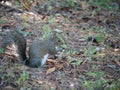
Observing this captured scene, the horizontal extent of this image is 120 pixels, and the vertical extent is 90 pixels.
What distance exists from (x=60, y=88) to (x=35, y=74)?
392mm

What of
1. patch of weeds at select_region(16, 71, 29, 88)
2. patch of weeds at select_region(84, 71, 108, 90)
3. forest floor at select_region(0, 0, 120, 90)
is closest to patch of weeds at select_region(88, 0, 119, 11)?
forest floor at select_region(0, 0, 120, 90)

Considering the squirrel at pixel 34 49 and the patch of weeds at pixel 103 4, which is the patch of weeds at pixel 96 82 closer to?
the squirrel at pixel 34 49

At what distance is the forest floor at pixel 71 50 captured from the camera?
4703 millimetres

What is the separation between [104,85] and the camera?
471 cm

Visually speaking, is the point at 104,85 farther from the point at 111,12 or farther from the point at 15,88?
the point at 111,12

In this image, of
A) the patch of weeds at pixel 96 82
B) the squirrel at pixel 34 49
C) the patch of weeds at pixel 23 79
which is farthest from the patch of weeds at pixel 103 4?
the patch of weeds at pixel 23 79

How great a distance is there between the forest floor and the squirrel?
0.10 meters

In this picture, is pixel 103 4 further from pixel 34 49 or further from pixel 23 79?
pixel 23 79

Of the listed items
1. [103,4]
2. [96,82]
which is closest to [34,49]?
[96,82]

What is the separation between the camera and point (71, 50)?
5.62 m

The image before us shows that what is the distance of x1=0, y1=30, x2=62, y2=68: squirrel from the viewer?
15.8 feet

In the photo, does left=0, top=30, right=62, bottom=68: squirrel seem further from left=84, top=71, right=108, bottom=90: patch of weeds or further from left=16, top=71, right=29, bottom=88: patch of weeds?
left=84, top=71, right=108, bottom=90: patch of weeds

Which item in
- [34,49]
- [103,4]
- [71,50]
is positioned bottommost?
[103,4]

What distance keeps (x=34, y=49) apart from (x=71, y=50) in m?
0.74
